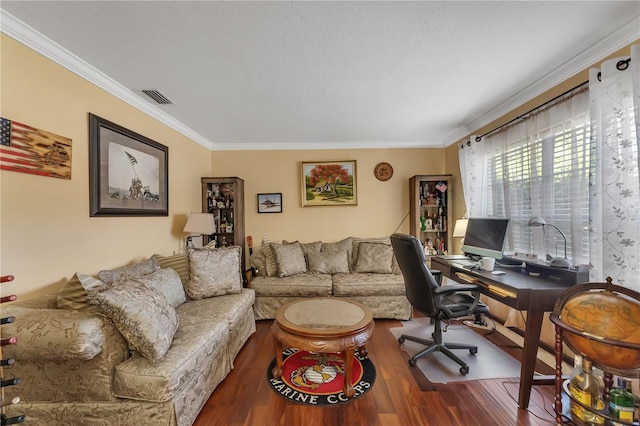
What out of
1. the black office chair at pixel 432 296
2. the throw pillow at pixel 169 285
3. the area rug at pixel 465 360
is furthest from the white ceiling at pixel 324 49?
the area rug at pixel 465 360

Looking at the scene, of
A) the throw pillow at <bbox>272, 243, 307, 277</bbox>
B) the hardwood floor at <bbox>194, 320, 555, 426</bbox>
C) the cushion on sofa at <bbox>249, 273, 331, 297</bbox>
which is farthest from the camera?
the throw pillow at <bbox>272, 243, 307, 277</bbox>

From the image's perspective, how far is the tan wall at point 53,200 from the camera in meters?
1.50

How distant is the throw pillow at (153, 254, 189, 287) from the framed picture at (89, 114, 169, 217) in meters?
0.51

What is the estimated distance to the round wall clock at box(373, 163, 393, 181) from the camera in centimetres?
411

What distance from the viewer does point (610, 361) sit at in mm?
1105

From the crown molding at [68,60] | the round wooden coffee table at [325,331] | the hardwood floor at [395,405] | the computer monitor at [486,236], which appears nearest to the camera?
the crown molding at [68,60]

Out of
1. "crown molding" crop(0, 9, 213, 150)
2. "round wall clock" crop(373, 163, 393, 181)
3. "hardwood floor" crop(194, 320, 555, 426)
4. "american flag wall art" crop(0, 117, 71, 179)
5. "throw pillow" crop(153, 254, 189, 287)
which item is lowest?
"hardwood floor" crop(194, 320, 555, 426)

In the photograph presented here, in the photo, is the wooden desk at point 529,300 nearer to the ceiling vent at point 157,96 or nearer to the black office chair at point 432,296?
the black office chair at point 432,296

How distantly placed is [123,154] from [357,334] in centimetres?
259

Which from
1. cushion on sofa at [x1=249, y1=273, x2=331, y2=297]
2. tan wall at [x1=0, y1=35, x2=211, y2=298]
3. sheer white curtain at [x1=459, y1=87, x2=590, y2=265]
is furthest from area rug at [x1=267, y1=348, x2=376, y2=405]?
sheer white curtain at [x1=459, y1=87, x2=590, y2=265]

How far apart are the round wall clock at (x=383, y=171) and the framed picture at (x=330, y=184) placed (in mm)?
410

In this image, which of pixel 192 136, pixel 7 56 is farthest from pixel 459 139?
pixel 7 56

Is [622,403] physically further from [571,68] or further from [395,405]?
[571,68]

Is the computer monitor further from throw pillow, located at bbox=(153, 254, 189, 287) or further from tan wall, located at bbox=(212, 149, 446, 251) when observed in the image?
throw pillow, located at bbox=(153, 254, 189, 287)
